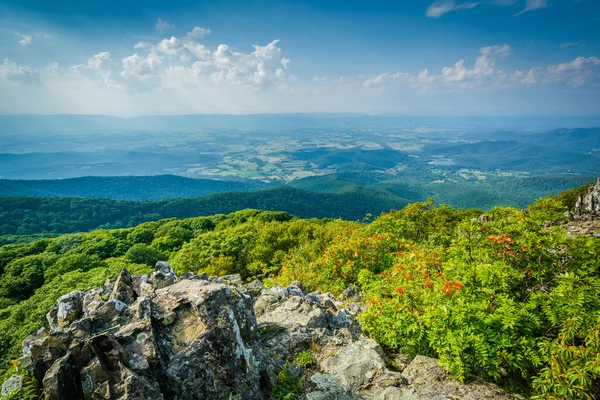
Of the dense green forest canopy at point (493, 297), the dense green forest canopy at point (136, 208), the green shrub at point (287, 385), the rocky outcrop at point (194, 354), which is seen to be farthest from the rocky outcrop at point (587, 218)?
the dense green forest canopy at point (136, 208)

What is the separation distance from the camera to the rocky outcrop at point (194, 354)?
5.89 metres

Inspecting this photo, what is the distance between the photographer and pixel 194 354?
21.9ft

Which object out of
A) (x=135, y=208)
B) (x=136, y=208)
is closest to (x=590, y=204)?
(x=136, y=208)

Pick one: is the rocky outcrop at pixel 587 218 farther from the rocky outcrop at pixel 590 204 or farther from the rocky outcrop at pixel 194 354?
the rocky outcrop at pixel 194 354

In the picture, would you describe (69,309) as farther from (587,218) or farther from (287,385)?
(587,218)

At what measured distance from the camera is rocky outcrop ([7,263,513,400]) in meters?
5.89

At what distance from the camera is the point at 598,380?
6430 millimetres

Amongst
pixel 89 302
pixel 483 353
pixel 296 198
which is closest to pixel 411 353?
pixel 483 353

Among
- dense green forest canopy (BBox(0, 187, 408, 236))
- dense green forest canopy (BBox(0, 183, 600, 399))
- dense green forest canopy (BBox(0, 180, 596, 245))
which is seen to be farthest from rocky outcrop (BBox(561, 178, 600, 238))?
dense green forest canopy (BBox(0, 187, 408, 236))

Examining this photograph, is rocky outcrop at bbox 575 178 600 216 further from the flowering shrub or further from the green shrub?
the green shrub

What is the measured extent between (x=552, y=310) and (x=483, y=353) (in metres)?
2.02

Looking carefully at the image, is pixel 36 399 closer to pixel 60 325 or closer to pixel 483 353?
pixel 60 325

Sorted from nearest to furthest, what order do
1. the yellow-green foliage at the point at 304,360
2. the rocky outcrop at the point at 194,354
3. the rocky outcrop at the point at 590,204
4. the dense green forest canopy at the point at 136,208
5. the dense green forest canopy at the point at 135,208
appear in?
the rocky outcrop at the point at 194,354, the yellow-green foliage at the point at 304,360, the rocky outcrop at the point at 590,204, the dense green forest canopy at the point at 135,208, the dense green forest canopy at the point at 136,208

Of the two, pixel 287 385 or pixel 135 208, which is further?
pixel 135 208
